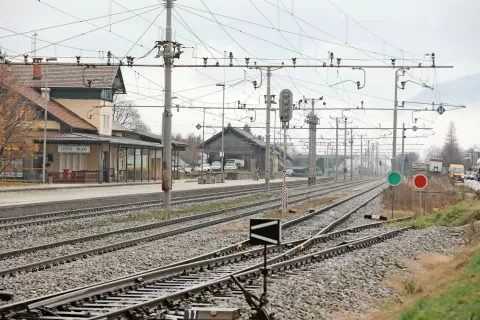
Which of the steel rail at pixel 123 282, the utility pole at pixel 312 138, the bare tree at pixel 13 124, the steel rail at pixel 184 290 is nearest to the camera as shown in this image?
the steel rail at pixel 184 290

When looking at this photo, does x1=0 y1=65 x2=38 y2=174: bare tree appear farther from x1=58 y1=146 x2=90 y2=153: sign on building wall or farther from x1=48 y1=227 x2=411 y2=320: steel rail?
x1=48 y1=227 x2=411 y2=320: steel rail

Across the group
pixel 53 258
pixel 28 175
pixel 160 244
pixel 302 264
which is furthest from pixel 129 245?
pixel 28 175

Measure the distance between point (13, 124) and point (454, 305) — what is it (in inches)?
1792

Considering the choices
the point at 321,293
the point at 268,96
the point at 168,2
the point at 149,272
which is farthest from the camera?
the point at 268,96

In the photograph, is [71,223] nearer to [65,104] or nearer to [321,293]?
[321,293]

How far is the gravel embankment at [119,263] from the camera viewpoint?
11.5 metres

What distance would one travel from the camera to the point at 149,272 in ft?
39.5

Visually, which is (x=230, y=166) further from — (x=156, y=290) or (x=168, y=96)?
(x=156, y=290)

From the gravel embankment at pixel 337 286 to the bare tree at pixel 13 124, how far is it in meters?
37.6

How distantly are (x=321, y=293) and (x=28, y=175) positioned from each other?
47854mm

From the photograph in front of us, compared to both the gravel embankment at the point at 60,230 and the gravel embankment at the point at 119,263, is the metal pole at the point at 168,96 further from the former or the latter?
the gravel embankment at the point at 119,263

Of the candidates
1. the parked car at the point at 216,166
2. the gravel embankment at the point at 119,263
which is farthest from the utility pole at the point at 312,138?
the gravel embankment at the point at 119,263

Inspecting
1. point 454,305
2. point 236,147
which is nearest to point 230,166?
point 236,147

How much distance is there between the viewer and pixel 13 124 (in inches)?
1975
